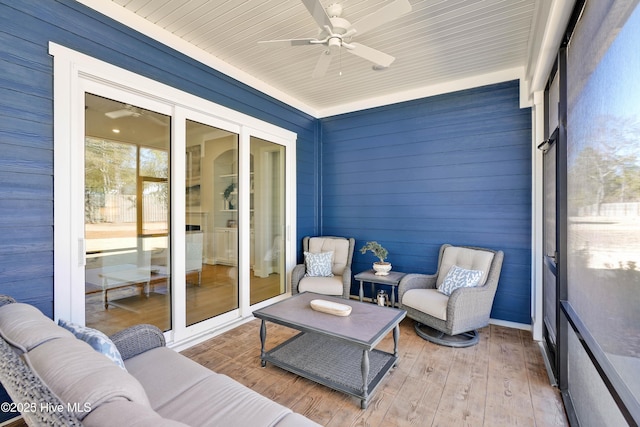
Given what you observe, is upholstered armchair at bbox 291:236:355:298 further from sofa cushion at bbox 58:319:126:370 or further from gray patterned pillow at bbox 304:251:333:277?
sofa cushion at bbox 58:319:126:370

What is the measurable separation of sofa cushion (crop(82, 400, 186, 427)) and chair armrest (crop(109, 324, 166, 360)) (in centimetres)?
→ 116

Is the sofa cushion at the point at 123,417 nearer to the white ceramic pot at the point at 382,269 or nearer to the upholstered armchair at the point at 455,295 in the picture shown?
the upholstered armchair at the point at 455,295

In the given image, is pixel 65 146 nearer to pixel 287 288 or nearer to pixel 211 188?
pixel 211 188

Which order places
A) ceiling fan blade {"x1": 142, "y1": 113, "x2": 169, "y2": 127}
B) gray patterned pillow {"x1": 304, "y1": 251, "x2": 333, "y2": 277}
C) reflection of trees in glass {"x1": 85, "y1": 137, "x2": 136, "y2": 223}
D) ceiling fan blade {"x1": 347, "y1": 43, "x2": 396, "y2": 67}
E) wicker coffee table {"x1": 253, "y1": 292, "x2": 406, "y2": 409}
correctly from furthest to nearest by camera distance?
1. gray patterned pillow {"x1": 304, "y1": 251, "x2": 333, "y2": 277}
2. ceiling fan blade {"x1": 142, "y1": 113, "x2": 169, "y2": 127}
3. ceiling fan blade {"x1": 347, "y1": 43, "x2": 396, "y2": 67}
4. reflection of trees in glass {"x1": 85, "y1": 137, "x2": 136, "y2": 223}
5. wicker coffee table {"x1": 253, "y1": 292, "x2": 406, "y2": 409}

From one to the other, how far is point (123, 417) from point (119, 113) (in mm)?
2568

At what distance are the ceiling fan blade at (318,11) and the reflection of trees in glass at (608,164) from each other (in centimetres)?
171

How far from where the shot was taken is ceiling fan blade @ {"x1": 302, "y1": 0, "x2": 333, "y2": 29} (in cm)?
Result: 184

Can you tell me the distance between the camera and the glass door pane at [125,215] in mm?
2342

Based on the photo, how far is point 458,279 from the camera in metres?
3.15

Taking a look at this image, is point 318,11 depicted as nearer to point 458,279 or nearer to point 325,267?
point 458,279

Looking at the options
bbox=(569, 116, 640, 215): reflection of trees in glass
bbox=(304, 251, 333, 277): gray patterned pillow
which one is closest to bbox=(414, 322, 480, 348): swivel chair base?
bbox=(304, 251, 333, 277): gray patterned pillow

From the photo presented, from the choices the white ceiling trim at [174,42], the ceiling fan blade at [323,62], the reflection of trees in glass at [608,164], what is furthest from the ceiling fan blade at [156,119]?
the reflection of trees in glass at [608,164]

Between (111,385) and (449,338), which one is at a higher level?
(111,385)

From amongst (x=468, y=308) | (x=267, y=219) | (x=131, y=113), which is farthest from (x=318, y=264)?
(x=131, y=113)
